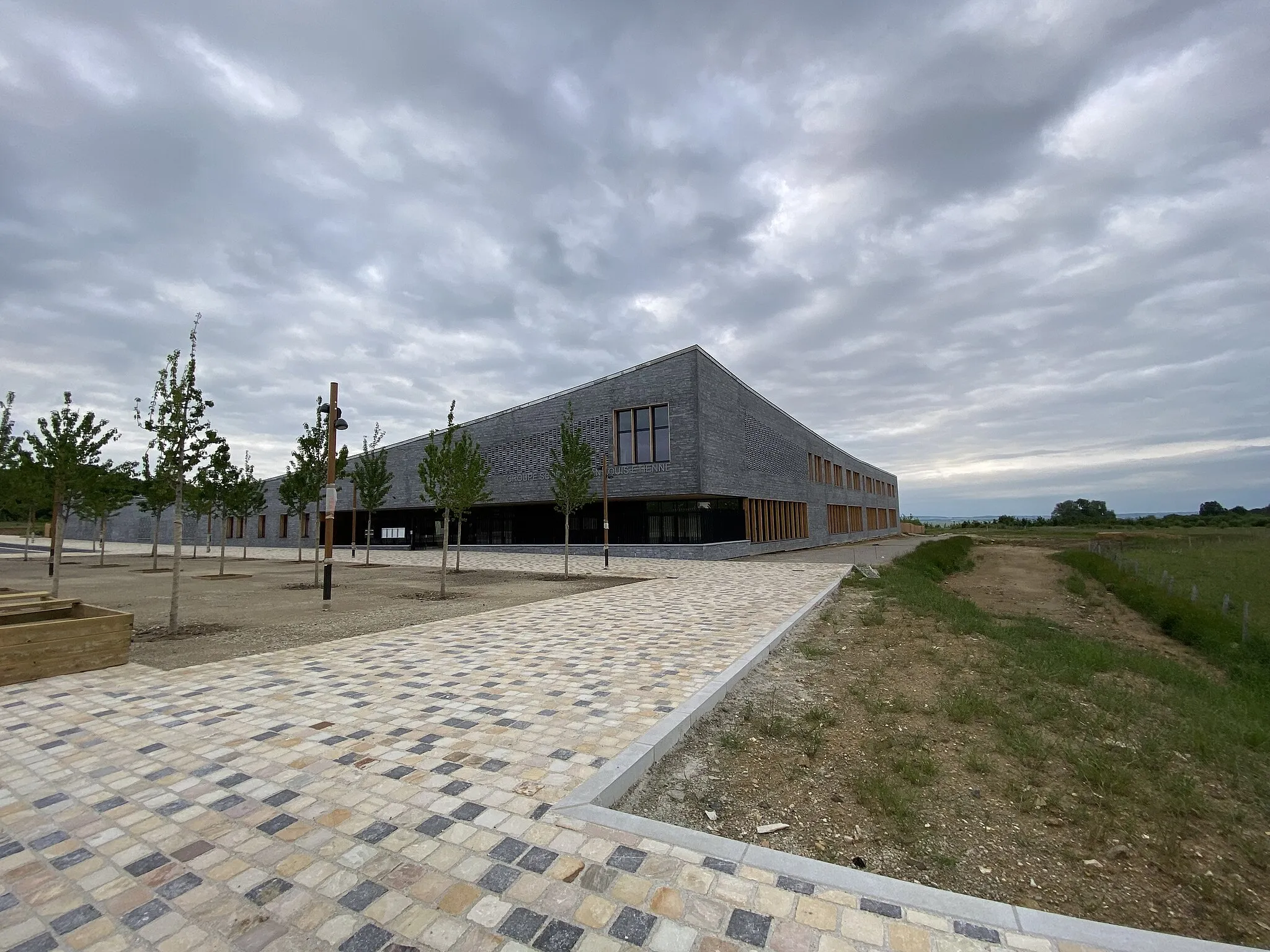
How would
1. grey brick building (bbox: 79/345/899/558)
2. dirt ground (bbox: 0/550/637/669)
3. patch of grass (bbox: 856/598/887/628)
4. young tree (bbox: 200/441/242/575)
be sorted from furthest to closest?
grey brick building (bbox: 79/345/899/558), young tree (bbox: 200/441/242/575), patch of grass (bbox: 856/598/887/628), dirt ground (bbox: 0/550/637/669)

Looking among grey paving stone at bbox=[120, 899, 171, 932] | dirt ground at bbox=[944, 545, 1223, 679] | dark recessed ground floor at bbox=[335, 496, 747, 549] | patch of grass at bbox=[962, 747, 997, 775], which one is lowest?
dirt ground at bbox=[944, 545, 1223, 679]

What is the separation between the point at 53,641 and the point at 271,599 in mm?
8278

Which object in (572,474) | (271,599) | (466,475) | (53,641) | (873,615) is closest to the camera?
(53,641)

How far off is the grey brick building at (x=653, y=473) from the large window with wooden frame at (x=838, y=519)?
20.1 ft

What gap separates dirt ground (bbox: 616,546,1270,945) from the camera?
Result: 3.05 m

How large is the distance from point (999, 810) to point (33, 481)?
850 inches

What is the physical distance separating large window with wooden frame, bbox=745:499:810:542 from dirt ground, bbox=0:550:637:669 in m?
14.4

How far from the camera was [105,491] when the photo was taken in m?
22.8

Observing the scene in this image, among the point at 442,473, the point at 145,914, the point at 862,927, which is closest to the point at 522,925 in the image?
the point at 862,927

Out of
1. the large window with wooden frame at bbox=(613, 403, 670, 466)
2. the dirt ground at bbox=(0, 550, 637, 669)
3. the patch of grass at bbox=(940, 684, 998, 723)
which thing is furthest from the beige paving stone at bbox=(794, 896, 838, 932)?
the large window with wooden frame at bbox=(613, 403, 670, 466)

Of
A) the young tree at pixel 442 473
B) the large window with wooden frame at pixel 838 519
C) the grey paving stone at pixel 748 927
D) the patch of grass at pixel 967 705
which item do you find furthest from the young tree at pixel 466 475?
the large window with wooden frame at pixel 838 519

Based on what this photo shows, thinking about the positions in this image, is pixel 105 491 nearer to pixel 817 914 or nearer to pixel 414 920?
pixel 414 920

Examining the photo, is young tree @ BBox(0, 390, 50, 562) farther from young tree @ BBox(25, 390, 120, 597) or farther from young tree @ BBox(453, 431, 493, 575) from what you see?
young tree @ BBox(453, 431, 493, 575)

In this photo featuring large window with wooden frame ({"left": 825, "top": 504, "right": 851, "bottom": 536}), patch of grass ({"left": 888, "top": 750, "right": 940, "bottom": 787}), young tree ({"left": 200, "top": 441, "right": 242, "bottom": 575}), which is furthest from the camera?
large window with wooden frame ({"left": 825, "top": 504, "right": 851, "bottom": 536})
